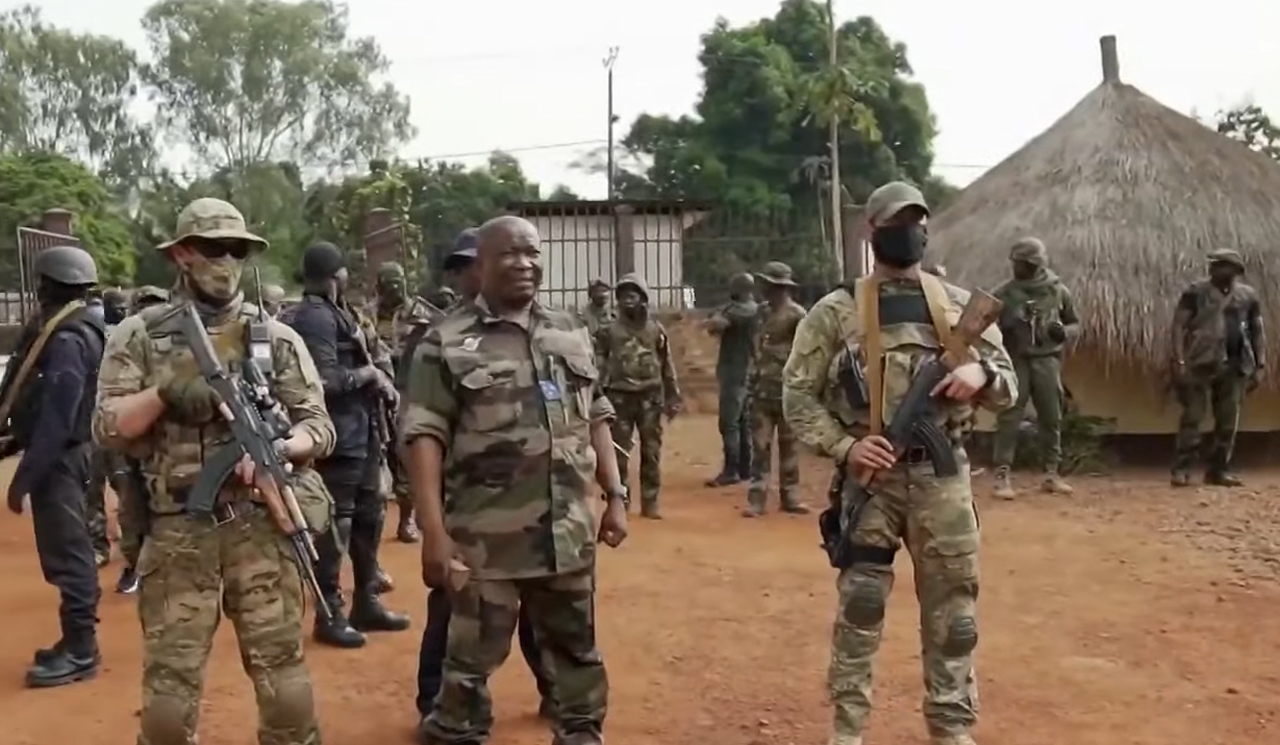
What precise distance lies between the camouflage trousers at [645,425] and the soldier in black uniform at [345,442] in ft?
11.9

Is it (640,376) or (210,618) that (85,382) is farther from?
(640,376)

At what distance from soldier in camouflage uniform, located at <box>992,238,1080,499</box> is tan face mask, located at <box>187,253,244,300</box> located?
760 cm

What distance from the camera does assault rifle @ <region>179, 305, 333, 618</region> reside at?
12.5ft

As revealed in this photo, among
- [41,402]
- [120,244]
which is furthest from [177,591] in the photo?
[120,244]

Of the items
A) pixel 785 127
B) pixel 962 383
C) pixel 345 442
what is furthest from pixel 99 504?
pixel 785 127

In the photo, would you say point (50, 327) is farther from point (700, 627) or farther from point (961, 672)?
point (961, 672)

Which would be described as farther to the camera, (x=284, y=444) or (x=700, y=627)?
(x=700, y=627)

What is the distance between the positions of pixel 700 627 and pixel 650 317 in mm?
3981

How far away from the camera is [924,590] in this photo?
450cm

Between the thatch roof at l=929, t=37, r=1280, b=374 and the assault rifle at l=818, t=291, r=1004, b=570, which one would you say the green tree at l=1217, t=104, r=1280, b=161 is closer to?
the thatch roof at l=929, t=37, r=1280, b=374

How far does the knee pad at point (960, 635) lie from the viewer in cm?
442

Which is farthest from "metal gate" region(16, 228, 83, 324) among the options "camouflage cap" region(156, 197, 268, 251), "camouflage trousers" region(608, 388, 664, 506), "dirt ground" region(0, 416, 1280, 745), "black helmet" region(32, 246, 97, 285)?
"camouflage cap" region(156, 197, 268, 251)

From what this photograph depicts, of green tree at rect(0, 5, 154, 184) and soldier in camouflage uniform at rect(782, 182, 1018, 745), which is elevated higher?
green tree at rect(0, 5, 154, 184)

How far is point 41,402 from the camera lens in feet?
17.9
